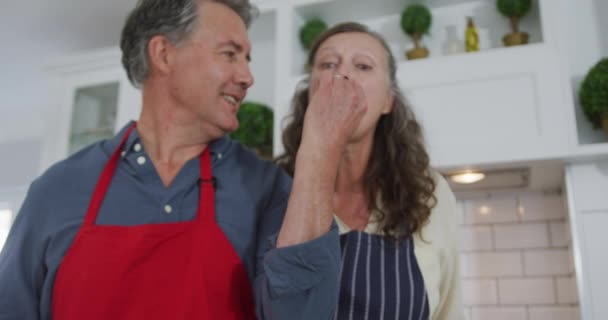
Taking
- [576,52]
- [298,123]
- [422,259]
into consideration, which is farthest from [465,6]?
[422,259]

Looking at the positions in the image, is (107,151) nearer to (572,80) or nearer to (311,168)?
(311,168)

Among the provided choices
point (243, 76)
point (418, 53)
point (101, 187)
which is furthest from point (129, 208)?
point (418, 53)

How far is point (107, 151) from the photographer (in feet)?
3.47

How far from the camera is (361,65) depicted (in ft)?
4.72

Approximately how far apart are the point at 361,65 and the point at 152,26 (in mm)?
554

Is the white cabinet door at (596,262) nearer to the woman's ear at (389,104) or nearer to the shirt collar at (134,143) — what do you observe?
the woman's ear at (389,104)

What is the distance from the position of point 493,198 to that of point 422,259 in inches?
41.6

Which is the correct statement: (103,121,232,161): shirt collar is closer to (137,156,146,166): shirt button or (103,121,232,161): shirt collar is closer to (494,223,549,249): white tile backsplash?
(137,156,146,166): shirt button

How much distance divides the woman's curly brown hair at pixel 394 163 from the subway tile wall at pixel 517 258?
770mm

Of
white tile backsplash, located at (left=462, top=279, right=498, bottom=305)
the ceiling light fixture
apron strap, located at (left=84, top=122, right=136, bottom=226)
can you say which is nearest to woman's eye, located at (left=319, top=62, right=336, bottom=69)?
apron strap, located at (left=84, top=122, right=136, bottom=226)

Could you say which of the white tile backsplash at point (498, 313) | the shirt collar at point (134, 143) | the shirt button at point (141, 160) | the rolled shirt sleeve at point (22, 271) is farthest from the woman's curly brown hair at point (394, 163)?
the white tile backsplash at point (498, 313)

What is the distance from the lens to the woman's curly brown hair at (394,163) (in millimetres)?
1370

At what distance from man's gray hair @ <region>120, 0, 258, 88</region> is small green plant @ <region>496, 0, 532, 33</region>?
137cm

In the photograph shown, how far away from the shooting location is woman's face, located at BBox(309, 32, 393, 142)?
4.67ft
